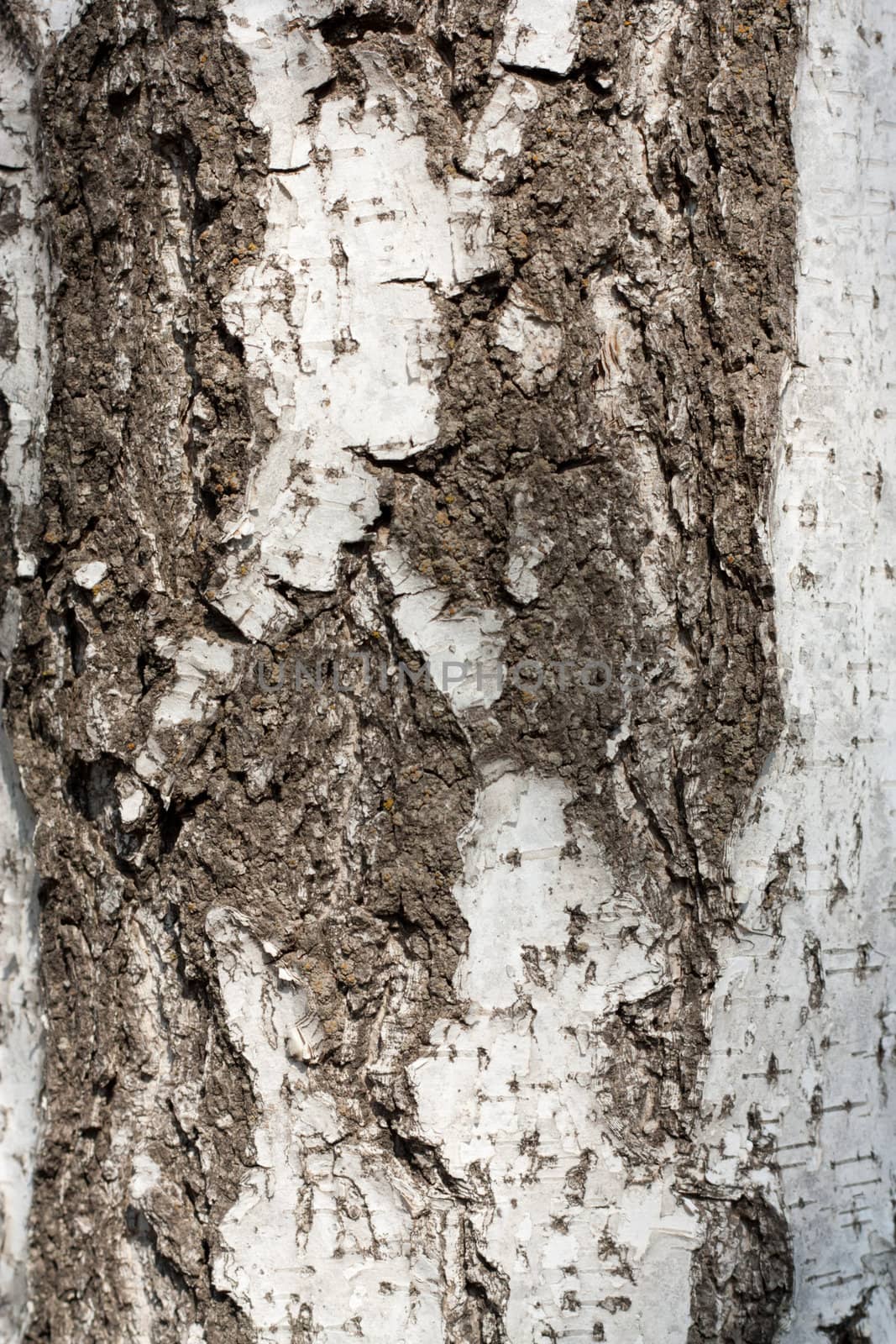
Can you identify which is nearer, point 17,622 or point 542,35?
point 542,35

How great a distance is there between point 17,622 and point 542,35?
0.86 metres

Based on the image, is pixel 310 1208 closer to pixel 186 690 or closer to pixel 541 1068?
pixel 541 1068

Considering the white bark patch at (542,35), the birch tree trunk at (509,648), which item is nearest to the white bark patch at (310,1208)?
the birch tree trunk at (509,648)

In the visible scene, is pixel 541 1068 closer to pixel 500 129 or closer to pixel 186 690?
pixel 186 690

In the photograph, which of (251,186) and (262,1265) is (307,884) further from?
(251,186)

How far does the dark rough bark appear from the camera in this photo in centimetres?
106

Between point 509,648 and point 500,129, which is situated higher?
point 500,129

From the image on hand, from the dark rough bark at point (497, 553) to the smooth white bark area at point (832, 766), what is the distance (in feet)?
0.13

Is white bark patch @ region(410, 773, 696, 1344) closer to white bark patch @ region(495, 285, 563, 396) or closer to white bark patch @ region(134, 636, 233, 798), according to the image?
white bark patch @ region(134, 636, 233, 798)

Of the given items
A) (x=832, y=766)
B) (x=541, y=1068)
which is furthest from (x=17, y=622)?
(x=832, y=766)

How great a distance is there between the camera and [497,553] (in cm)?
106

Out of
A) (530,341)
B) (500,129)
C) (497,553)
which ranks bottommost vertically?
(497,553)

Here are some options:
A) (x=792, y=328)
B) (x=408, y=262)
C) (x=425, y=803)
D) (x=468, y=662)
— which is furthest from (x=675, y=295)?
(x=425, y=803)

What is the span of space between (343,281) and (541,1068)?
0.83m
